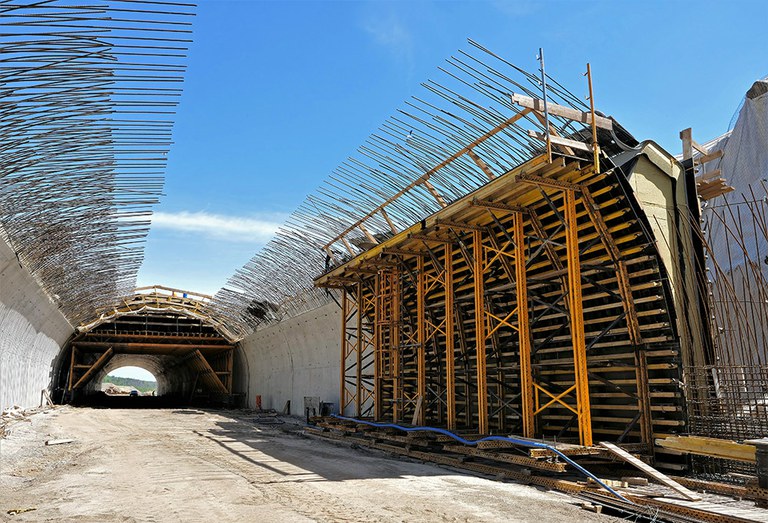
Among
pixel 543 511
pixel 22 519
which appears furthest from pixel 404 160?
pixel 22 519

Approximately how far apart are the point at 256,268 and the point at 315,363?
5.10 metres

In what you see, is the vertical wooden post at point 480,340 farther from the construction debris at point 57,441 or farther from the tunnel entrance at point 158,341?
the tunnel entrance at point 158,341

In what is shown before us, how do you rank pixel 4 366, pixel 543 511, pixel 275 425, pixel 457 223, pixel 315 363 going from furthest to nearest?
pixel 315 363 → pixel 275 425 → pixel 4 366 → pixel 457 223 → pixel 543 511

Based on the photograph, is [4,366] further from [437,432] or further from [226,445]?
[437,432]

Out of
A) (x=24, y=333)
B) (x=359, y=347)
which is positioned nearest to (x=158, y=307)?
(x=24, y=333)

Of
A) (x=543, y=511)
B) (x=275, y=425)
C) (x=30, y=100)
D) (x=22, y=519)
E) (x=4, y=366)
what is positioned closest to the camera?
(x=22, y=519)

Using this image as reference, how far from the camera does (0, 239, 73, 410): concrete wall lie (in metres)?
17.0

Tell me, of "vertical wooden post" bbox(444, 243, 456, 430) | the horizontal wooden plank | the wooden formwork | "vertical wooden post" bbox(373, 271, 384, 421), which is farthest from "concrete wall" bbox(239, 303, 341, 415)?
the horizontal wooden plank

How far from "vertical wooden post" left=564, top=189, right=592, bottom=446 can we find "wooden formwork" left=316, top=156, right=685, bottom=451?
2cm

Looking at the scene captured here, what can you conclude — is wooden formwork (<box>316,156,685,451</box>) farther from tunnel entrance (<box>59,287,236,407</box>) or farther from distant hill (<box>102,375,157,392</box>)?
distant hill (<box>102,375,157,392</box>)

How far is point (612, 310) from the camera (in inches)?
470

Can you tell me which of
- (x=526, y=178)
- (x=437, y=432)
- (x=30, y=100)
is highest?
(x=30, y=100)

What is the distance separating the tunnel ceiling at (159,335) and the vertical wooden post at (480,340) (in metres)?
24.2

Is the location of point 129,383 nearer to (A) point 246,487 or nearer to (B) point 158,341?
(B) point 158,341
